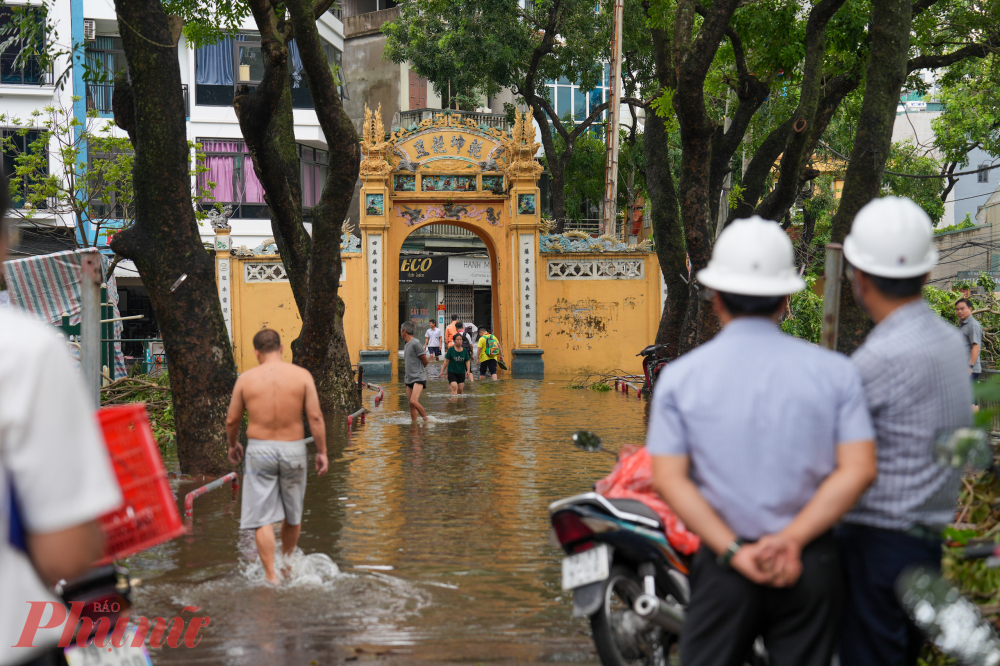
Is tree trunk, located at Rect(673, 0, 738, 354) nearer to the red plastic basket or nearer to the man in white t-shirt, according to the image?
the red plastic basket

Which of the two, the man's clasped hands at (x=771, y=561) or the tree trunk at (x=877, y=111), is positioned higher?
the tree trunk at (x=877, y=111)

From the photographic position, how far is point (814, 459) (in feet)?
9.15

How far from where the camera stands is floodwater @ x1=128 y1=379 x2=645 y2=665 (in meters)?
5.13

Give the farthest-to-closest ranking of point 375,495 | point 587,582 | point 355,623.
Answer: point 375,495, point 355,623, point 587,582

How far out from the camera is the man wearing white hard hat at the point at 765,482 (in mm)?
2756

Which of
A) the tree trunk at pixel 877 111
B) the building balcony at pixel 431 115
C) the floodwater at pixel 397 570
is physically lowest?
the floodwater at pixel 397 570

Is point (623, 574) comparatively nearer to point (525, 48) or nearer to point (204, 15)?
point (204, 15)

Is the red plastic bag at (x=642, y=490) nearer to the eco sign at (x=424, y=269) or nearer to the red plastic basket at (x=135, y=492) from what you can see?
the red plastic basket at (x=135, y=492)

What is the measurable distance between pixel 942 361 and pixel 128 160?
20612 millimetres

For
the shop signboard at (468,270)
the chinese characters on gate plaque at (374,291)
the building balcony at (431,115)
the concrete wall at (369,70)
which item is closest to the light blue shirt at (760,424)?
the chinese characters on gate plaque at (374,291)

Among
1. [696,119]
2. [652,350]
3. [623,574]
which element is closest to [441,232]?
[652,350]

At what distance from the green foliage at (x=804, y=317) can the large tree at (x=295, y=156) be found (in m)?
10.2

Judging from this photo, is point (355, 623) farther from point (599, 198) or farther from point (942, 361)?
point (599, 198)

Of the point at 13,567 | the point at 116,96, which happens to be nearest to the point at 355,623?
the point at 13,567
